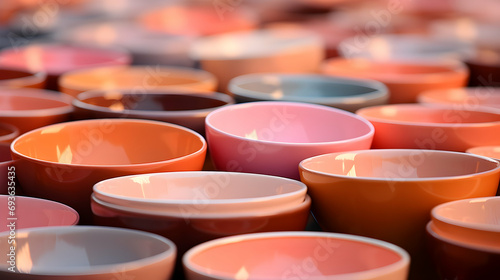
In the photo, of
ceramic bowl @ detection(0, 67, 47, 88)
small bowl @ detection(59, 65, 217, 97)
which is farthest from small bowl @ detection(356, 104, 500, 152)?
ceramic bowl @ detection(0, 67, 47, 88)

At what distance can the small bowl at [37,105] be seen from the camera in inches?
34.1

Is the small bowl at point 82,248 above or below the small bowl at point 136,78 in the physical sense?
below

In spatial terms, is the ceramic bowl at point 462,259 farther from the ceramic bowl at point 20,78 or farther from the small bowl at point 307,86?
the ceramic bowl at point 20,78

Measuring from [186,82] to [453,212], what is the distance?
0.67 m

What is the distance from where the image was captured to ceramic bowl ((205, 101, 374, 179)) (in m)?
0.72

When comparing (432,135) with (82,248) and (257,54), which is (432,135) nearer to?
(82,248)

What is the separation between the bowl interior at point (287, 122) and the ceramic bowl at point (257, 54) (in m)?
0.31

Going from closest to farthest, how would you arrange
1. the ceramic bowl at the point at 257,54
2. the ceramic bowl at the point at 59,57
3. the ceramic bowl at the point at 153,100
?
the ceramic bowl at the point at 153,100 → the ceramic bowl at the point at 257,54 → the ceramic bowl at the point at 59,57

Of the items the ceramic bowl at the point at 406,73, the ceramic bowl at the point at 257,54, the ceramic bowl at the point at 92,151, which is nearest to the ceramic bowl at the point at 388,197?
the ceramic bowl at the point at 92,151

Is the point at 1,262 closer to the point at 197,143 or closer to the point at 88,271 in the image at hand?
the point at 88,271

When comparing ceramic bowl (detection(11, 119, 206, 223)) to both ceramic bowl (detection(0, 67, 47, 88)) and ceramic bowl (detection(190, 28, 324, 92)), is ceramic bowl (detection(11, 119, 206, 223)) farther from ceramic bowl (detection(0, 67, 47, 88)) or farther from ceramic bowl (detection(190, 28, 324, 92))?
ceramic bowl (detection(190, 28, 324, 92))

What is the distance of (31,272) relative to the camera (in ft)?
1.59

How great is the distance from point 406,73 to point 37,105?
69 cm

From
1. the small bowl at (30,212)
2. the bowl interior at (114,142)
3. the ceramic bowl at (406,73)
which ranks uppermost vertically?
the ceramic bowl at (406,73)
